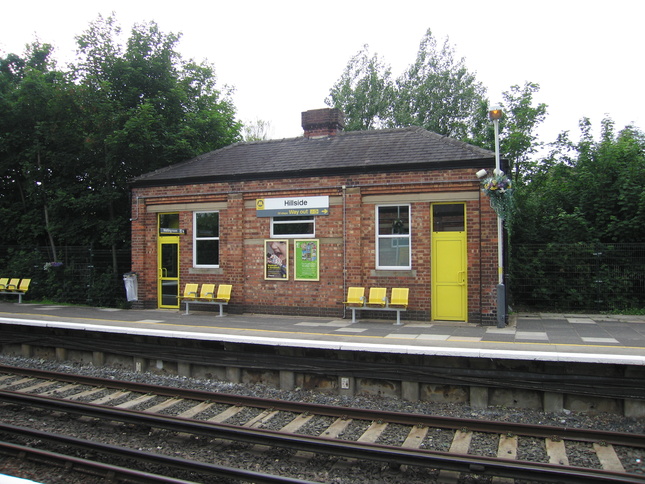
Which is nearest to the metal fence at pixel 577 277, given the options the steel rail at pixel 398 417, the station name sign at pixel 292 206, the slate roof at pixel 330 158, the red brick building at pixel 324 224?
the red brick building at pixel 324 224

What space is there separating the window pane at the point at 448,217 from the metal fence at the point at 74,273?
985cm

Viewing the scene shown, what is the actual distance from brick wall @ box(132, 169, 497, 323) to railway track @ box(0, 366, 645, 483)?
5.44 m

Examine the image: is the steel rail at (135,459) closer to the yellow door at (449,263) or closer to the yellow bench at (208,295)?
A: the yellow bench at (208,295)

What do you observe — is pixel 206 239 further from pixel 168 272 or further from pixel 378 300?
pixel 378 300

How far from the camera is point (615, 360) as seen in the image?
7.25 m

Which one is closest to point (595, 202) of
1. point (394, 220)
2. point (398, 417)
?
point (394, 220)

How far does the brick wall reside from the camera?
11.9 m

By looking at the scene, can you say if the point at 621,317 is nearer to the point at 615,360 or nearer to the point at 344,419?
the point at 615,360

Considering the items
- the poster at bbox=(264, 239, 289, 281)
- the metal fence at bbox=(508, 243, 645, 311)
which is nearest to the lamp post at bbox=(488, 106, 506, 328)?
the metal fence at bbox=(508, 243, 645, 311)

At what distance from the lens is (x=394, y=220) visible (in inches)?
505

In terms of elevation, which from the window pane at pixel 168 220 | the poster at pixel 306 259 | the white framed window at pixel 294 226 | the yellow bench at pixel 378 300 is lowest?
the yellow bench at pixel 378 300

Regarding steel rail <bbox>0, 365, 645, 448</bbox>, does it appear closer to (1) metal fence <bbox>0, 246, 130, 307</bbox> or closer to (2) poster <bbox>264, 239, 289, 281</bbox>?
(2) poster <bbox>264, 239, 289, 281</bbox>

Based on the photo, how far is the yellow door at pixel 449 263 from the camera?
12156mm

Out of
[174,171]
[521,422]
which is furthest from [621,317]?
[174,171]
